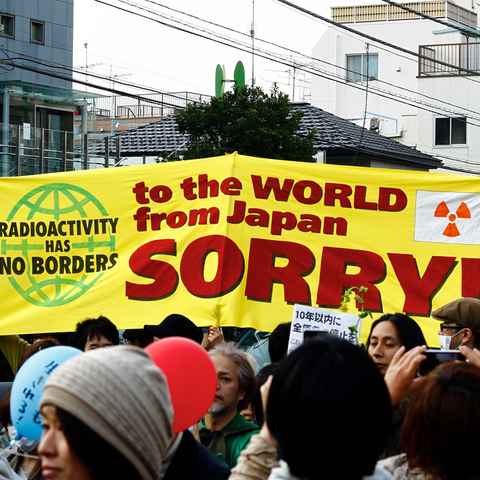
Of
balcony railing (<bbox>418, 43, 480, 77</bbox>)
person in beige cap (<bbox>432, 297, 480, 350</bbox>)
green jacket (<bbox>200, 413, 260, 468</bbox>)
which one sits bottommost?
green jacket (<bbox>200, 413, 260, 468</bbox>)

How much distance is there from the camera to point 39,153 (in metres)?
18.3

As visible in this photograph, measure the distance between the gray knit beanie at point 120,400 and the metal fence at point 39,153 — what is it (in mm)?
16274

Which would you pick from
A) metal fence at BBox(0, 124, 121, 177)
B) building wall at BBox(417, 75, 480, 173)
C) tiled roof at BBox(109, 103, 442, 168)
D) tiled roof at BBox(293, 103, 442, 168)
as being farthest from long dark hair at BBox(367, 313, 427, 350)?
building wall at BBox(417, 75, 480, 173)

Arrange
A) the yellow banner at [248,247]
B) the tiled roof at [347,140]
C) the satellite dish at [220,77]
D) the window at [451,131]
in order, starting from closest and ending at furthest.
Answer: the yellow banner at [248,247], the satellite dish at [220,77], the tiled roof at [347,140], the window at [451,131]

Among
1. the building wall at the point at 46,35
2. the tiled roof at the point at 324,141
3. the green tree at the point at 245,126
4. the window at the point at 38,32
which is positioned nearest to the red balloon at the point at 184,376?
the green tree at the point at 245,126

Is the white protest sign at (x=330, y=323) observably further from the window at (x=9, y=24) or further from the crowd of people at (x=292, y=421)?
the window at (x=9, y=24)

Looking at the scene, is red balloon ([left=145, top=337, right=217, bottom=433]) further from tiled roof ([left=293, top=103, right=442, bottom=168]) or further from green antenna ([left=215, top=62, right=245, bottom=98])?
tiled roof ([left=293, top=103, right=442, bottom=168])

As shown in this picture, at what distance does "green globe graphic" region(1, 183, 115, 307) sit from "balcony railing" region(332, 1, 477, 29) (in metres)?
36.8

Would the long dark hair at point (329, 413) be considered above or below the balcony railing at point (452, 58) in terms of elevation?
below

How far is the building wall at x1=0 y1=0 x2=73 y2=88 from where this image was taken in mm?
22938

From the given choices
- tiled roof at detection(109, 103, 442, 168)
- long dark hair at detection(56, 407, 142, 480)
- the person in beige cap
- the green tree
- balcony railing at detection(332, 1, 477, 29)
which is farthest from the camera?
balcony railing at detection(332, 1, 477, 29)

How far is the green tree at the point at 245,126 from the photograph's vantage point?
52.1ft

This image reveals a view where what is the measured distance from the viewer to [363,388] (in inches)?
74.6

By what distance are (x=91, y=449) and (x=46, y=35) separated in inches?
944
